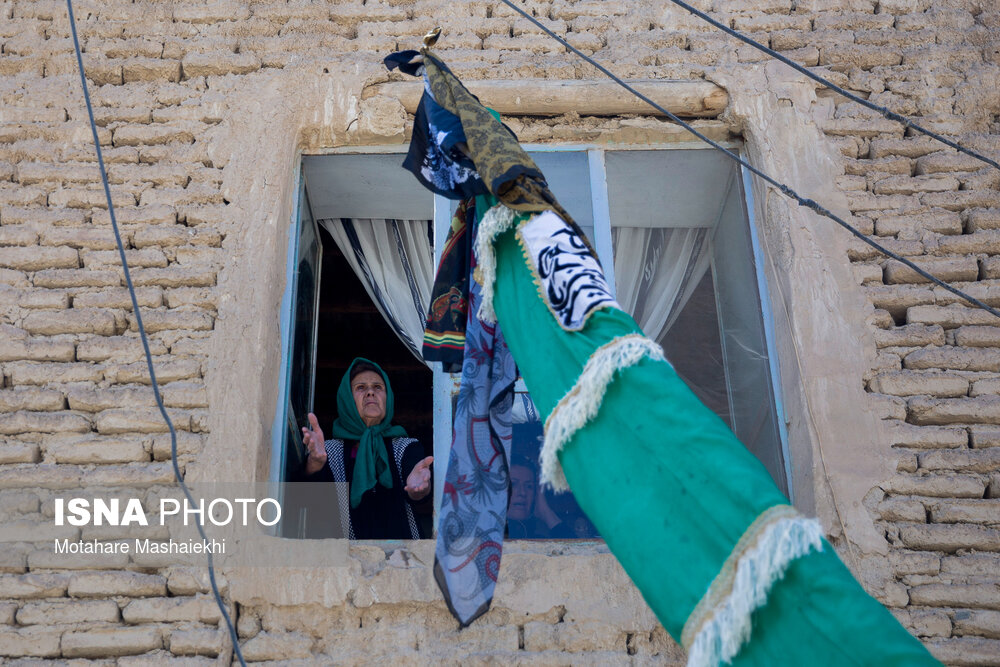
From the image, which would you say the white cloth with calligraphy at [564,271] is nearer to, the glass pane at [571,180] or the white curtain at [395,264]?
the glass pane at [571,180]

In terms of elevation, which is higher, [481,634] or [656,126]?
[656,126]

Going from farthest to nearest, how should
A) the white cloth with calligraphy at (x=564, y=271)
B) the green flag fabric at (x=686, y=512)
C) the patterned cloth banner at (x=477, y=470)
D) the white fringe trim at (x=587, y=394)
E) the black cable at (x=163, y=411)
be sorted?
the black cable at (x=163, y=411)
the patterned cloth banner at (x=477, y=470)
the white cloth with calligraphy at (x=564, y=271)
the white fringe trim at (x=587, y=394)
the green flag fabric at (x=686, y=512)

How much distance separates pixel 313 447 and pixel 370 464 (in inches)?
18.2

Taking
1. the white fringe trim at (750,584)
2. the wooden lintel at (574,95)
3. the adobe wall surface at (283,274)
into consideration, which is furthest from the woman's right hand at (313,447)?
the white fringe trim at (750,584)

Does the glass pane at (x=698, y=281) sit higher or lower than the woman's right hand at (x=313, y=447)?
higher

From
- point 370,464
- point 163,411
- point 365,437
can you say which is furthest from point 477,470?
point 365,437

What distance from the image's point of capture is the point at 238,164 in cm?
380

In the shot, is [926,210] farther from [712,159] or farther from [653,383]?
[653,383]

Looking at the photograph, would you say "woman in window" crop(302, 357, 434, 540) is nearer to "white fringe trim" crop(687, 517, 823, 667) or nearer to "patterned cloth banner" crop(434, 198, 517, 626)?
"patterned cloth banner" crop(434, 198, 517, 626)

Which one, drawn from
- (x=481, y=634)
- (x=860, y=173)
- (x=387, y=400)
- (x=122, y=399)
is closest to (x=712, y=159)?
(x=860, y=173)

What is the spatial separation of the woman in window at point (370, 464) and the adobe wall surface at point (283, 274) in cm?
54

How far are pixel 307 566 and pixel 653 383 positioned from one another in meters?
1.57

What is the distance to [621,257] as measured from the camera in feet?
13.2

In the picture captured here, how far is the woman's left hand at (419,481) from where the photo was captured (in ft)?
12.0
